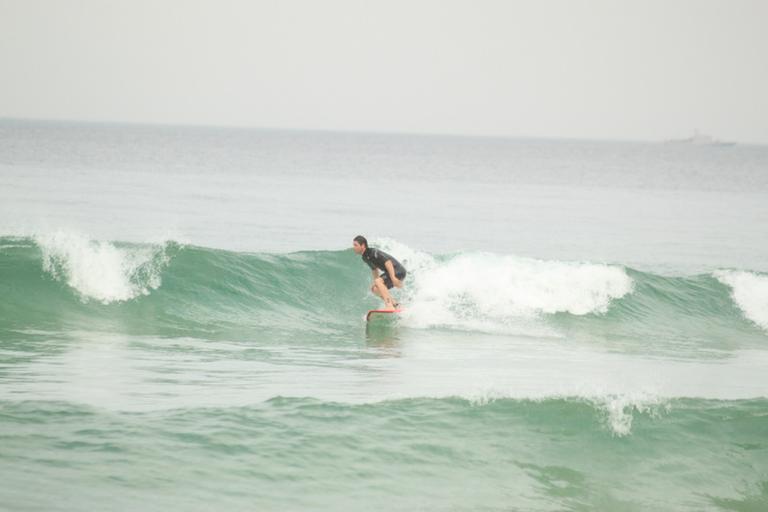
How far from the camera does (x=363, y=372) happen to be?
40.5 feet

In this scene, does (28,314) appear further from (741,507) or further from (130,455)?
(741,507)

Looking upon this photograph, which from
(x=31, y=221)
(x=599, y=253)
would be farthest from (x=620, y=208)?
(x=31, y=221)

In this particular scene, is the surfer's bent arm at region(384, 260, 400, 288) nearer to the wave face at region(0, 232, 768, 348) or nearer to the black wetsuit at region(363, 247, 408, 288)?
the black wetsuit at region(363, 247, 408, 288)

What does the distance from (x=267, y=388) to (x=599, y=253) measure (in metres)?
20.9

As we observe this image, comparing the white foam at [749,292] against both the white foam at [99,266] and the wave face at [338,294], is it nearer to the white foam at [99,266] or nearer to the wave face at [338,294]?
the wave face at [338,294]

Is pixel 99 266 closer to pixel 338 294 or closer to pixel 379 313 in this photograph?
pixel 338 294

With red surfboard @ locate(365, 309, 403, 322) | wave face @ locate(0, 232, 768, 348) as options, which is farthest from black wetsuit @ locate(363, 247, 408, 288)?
wave face @ locate(0, 232, 768, 348)

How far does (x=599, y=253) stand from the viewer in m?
30.2

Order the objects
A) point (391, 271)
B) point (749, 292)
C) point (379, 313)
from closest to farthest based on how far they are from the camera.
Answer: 1. point (391, 271)
2. point (379, 313)
3. point (749, 292)

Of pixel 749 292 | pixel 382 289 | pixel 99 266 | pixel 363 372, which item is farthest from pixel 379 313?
pixel 749 292

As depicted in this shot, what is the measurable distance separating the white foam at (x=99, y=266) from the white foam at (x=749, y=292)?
12.6 m

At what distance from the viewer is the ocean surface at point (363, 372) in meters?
8.16

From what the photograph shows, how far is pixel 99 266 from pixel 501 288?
8020 mm

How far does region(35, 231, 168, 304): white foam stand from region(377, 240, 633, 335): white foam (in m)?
5.11
